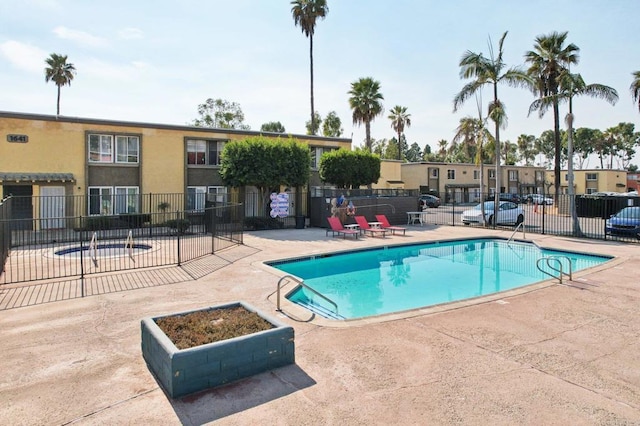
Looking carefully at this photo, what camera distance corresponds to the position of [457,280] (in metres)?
12.8

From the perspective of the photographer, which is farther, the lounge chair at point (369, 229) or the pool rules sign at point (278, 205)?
the pool rules sign at point (278, 205)

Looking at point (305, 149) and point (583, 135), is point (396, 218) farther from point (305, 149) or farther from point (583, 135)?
point (583, 135)

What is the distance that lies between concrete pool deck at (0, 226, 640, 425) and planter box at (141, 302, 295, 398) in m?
0.13

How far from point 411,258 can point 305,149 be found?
10.5 metres

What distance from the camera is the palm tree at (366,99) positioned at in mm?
37281

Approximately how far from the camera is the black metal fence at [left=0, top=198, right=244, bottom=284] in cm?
1131

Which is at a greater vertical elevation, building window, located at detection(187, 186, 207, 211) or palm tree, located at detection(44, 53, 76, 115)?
palm tree, located at detection(44, 53, 76, 115)

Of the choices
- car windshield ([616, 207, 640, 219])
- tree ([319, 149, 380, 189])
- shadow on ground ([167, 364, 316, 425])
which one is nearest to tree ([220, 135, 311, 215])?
tree ([319, 149, 380, 189])

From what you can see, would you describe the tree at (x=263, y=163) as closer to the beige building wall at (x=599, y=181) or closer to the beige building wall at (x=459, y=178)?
the beige building wall at (x=459, y=178)

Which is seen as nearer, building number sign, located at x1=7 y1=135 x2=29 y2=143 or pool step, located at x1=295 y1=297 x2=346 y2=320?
pool step, located at x1=295 y1=297 x2=346 y2=320

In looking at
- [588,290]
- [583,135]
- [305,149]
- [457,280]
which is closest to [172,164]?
[305,149]

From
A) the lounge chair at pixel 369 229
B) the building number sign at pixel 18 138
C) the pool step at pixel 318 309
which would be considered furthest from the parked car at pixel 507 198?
the building number sign at pixel 18 138

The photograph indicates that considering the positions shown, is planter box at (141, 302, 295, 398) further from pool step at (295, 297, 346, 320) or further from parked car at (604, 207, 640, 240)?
parked car at (604, 207, 640, 240)

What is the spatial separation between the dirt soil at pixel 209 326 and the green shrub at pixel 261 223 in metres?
16.8
